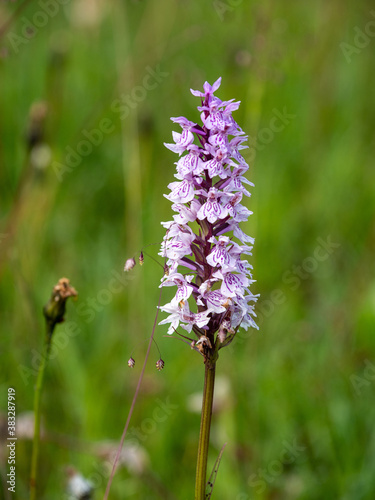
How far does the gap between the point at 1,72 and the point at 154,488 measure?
366 cm

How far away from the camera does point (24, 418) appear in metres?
2.34

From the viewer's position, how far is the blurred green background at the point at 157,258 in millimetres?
2508

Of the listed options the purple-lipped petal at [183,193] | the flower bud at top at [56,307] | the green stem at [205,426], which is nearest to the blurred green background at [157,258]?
the flower bud at top at [56,307]

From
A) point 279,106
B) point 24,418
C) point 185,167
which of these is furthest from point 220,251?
point 279,106

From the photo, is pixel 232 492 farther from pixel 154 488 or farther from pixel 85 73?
pixel 85 73
